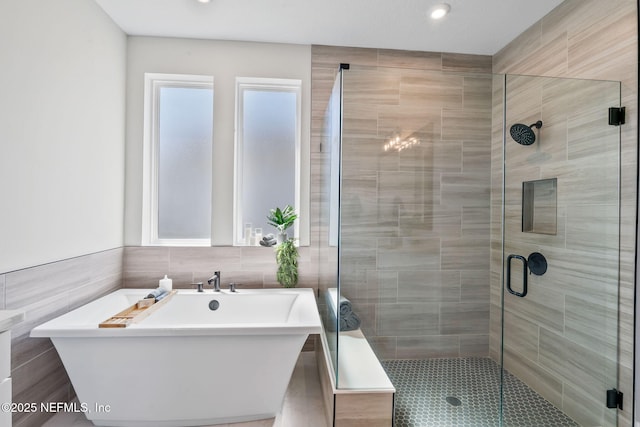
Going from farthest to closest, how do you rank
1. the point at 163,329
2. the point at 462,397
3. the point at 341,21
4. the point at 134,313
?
the point at 341,21 → the point at 134,313 → the point at 462,397 → the point at 163,329

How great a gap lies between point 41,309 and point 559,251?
3.01 meters

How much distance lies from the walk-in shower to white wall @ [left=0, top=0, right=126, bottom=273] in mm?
1631

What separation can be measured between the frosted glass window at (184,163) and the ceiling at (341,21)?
541mm

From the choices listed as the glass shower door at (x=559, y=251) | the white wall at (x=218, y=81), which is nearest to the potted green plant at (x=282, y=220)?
the white wall at (x=218, y=81)

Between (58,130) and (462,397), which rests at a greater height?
(58,130)

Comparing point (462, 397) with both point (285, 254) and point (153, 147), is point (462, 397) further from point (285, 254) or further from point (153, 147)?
point (153, 147)

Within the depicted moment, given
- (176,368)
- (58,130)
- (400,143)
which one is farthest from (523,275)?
(58,130)

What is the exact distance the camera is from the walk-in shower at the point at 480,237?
185 cm

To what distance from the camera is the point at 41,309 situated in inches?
69.6

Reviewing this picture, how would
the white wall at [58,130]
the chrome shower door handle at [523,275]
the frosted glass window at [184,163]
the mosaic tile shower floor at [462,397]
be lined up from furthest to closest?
1. the frosted glass window at [184,163]
2. the chrome shower door handle at [523,275]
3. the mosaic tile shower floor at [462,397]
4. the white wall at [58,130]

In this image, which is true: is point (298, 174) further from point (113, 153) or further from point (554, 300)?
point (554, 300)

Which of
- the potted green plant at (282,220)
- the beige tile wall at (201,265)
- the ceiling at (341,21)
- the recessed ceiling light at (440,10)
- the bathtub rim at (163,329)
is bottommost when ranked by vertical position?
the bathtub rim at (163,329)

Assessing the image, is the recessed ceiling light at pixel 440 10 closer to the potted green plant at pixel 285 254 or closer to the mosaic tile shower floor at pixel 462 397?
the potted green plant at pixel 285 254

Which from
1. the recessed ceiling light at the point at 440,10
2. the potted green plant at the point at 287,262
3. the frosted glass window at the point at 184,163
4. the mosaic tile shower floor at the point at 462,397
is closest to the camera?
the mosaic tile shower floor at the point at 462,397
